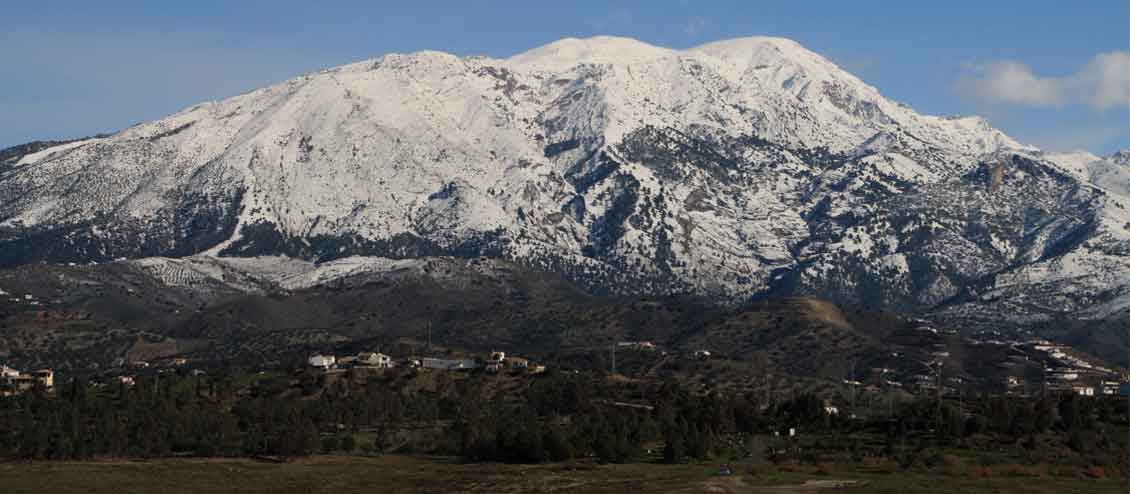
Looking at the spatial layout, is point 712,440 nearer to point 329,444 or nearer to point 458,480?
point 458,480

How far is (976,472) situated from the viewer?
152 meters

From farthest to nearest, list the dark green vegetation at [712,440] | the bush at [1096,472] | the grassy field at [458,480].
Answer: the dark green vegetation at [712,440]
the bush at [1096,472]
the grassy field at [458,480]

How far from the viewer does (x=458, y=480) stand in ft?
500

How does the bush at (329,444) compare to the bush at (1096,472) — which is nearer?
the bush at (1096,472)

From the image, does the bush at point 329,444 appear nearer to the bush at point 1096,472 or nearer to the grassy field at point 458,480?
the grassy field at point 458,480

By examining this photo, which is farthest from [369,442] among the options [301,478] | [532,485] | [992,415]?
[992,415]

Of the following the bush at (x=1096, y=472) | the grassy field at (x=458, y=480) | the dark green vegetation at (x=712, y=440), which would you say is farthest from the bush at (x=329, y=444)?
the bush at (x=1096, y=472)

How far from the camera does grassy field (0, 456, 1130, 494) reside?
467ft

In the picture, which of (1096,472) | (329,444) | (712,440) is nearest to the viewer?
(1096,472)

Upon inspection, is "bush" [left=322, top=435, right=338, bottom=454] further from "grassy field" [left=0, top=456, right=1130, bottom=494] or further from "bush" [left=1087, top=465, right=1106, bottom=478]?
"bush" [left=1087, top=465, right=1106, bottom=478]

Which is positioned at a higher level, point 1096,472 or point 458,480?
point 1096,472

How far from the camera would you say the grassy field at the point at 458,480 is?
142m

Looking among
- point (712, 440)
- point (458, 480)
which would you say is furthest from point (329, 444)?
point (712, 440)

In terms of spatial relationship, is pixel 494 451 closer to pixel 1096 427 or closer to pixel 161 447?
pixel 161 447
